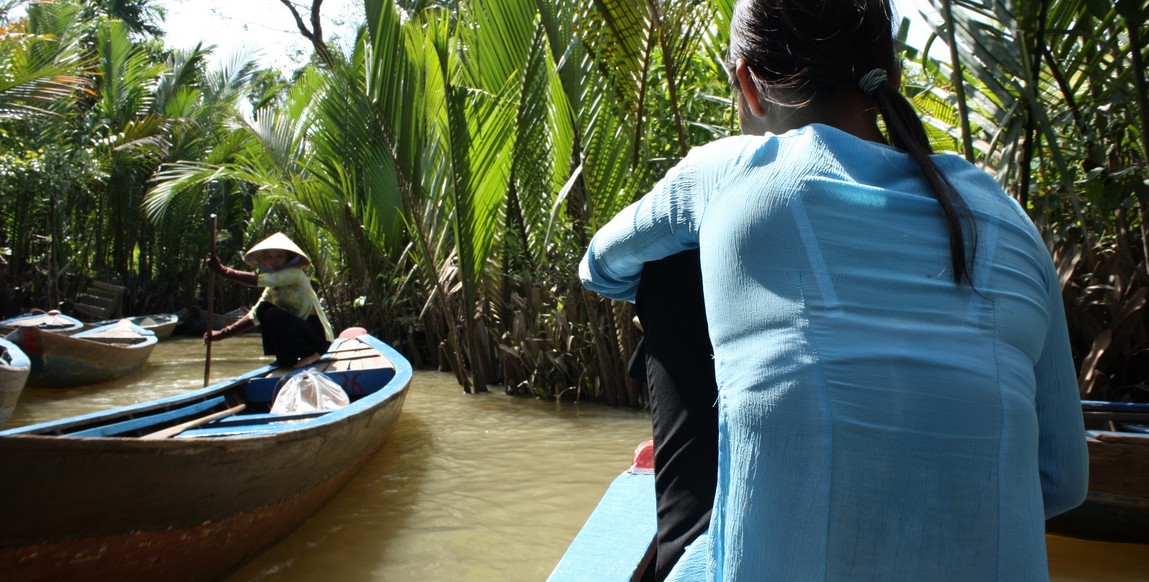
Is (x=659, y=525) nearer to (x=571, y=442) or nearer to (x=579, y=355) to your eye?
(x=571, y=442)

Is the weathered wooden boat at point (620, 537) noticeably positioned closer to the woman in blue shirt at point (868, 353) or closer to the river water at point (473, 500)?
the woman in blue shirt at point (868, 353)

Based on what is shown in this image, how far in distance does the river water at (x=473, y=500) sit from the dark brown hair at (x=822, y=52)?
2.67 metres

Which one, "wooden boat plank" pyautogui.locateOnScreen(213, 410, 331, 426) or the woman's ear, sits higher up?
the woman's ear

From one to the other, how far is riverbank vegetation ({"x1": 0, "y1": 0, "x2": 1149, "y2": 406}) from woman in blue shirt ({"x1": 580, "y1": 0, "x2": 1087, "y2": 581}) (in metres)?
2.38

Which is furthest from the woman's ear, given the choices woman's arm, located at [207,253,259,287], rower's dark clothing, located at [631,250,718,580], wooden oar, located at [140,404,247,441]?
woman's arm, located at [207,253,259,287]

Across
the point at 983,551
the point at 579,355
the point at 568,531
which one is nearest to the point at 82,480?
the point at 568,531

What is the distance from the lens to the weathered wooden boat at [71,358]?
7.50m

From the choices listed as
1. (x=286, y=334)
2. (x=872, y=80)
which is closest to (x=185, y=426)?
(x=286, y=334)

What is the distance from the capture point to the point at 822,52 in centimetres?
83

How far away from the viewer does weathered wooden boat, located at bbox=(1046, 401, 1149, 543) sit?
3.02m

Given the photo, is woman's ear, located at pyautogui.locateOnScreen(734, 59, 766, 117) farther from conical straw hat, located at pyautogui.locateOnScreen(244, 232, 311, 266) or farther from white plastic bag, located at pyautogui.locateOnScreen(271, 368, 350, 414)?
conical straw hat, located at pyautogui.locateOnScreen(244, 232, 311, 266)

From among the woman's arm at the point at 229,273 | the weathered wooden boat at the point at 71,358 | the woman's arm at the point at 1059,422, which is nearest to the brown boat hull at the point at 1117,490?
the woman's arm at the point at 1059,422

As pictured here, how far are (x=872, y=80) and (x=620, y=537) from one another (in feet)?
3.04

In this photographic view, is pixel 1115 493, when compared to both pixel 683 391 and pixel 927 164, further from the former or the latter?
pixel 927 164
